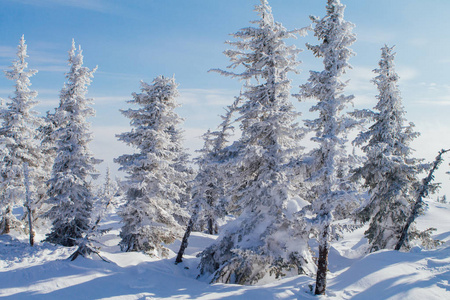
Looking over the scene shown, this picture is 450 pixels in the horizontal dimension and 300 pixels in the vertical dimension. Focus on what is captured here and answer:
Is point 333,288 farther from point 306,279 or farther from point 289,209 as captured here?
point 289,209

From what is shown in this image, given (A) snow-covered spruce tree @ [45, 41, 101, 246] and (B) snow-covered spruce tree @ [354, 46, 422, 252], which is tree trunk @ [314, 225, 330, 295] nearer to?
(B) snow-covered spruce tree @ [354, 46, 422, 252]

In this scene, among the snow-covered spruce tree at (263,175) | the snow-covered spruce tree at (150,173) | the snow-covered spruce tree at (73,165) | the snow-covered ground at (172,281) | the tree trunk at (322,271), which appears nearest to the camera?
the snow-covered ground at (172,281)

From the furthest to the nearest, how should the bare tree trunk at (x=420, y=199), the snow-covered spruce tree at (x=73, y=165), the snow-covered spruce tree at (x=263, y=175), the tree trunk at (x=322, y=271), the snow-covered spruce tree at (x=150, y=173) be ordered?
the snow-covered spruce tree at (x=73, y=165) < the snow-covered spruce tree at (x=150, y=173) < the bare tree trunk at (x=420, y=199) < the snow-covered spruce tree at (x=263, y=175) < the tree trunk at (x=322, y=271)

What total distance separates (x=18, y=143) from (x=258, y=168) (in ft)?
69.6

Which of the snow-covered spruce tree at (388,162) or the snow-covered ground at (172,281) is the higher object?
the snow-covered spruce tree at (388,162)

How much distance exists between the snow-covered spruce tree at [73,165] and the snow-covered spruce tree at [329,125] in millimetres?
17474

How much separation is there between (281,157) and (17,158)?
74.1 ft

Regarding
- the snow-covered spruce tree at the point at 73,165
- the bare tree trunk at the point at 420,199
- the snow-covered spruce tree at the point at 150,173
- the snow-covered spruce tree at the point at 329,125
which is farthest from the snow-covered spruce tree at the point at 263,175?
the snow-covered spruce tree at the point at 73,165

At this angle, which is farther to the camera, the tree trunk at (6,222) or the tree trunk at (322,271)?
the tree trunk at (6,222)

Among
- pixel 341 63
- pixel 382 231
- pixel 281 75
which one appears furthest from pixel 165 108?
pixel 382 231

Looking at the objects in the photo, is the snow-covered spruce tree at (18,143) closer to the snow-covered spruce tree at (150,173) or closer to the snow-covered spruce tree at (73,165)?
the snow-covered spruce tree at (73,165)

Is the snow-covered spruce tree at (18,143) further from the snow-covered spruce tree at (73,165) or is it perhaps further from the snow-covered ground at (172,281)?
the snow-covered ground at (172,281)

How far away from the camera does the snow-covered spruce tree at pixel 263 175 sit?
13.9 meters

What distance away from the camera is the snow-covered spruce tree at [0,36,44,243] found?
22161mm
